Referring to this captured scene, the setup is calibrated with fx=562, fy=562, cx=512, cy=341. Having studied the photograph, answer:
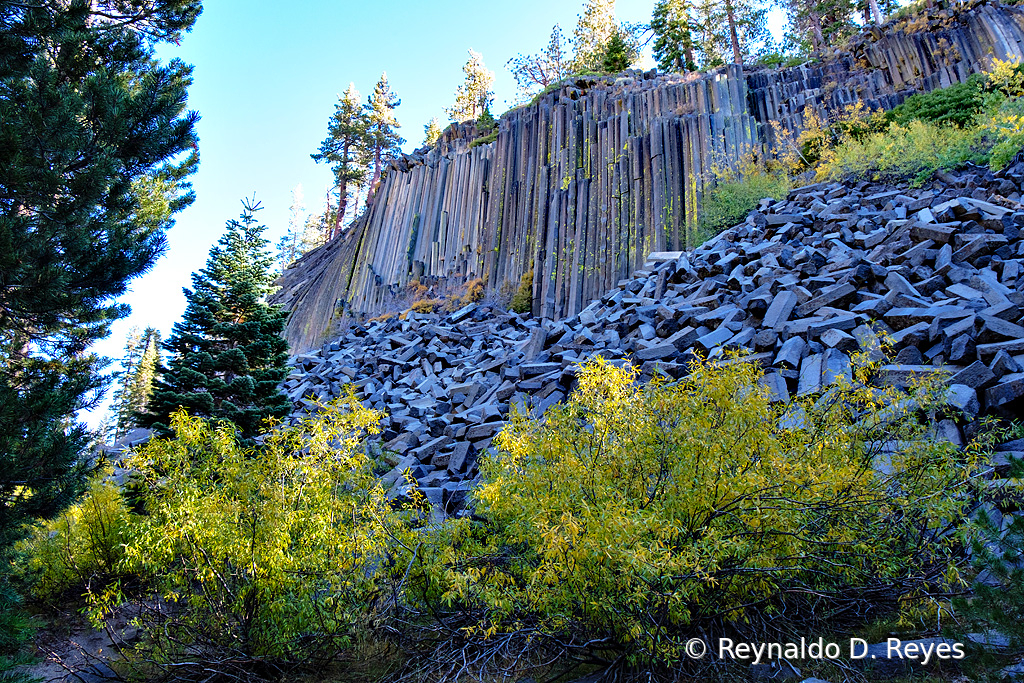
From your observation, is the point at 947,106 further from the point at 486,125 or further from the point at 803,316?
the point at 486,125

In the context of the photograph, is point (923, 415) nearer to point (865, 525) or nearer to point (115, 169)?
point (865, 525)

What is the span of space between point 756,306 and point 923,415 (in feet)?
9.03

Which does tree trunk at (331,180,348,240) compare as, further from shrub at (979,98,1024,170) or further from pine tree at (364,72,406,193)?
shrub at (979,98,1024,170)

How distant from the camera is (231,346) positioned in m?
8.26

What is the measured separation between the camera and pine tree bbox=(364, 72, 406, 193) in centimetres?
3284

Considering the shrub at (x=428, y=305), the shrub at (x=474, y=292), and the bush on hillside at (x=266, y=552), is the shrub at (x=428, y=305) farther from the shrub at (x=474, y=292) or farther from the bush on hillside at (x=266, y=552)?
the bush on hillside at (x=266, y=552)

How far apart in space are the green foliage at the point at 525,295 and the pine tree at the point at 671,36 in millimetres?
12453

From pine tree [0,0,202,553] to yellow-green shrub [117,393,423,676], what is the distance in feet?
3.94

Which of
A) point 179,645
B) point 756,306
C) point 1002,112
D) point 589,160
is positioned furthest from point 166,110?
point 1002,112

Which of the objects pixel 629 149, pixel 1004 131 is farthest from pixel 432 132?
pixel 1004 131

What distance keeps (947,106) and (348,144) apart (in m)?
30.1

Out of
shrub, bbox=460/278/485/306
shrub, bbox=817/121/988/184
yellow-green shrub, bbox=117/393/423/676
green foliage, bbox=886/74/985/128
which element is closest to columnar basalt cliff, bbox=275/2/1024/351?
shrub, bbox=460/278/485/306

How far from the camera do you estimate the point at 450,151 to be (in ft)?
67.9
